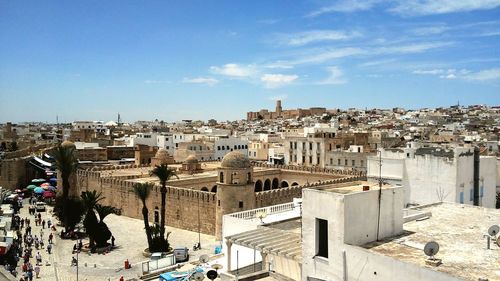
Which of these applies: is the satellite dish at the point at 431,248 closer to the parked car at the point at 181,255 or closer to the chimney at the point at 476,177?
the chimney at the point at 476,177

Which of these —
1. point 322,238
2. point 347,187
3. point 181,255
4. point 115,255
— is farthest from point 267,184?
point 322,238

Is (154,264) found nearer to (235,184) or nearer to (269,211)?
(269,211)

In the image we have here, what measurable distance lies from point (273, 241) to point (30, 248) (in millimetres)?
17206

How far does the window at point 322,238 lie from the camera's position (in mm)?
9086

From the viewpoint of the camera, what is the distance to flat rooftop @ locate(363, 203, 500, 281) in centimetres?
811

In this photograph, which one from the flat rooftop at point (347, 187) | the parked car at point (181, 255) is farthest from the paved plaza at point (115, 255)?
the flat rooftop at point (347, 187)

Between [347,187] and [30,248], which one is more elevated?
[347,187]

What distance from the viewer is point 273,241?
36.4 ft

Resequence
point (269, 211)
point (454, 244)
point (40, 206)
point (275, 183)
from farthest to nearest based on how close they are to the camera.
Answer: point (275, 183) → point (40, 206) → point (269, 211) → point (454, 244)

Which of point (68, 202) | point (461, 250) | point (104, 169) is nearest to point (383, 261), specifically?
point (461, 250)

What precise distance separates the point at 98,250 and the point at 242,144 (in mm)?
37248

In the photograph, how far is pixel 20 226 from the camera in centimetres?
2869

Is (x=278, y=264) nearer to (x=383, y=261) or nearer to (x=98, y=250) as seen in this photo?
(x=383, y=261)

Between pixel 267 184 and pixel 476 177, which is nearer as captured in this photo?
pixel 476 177
